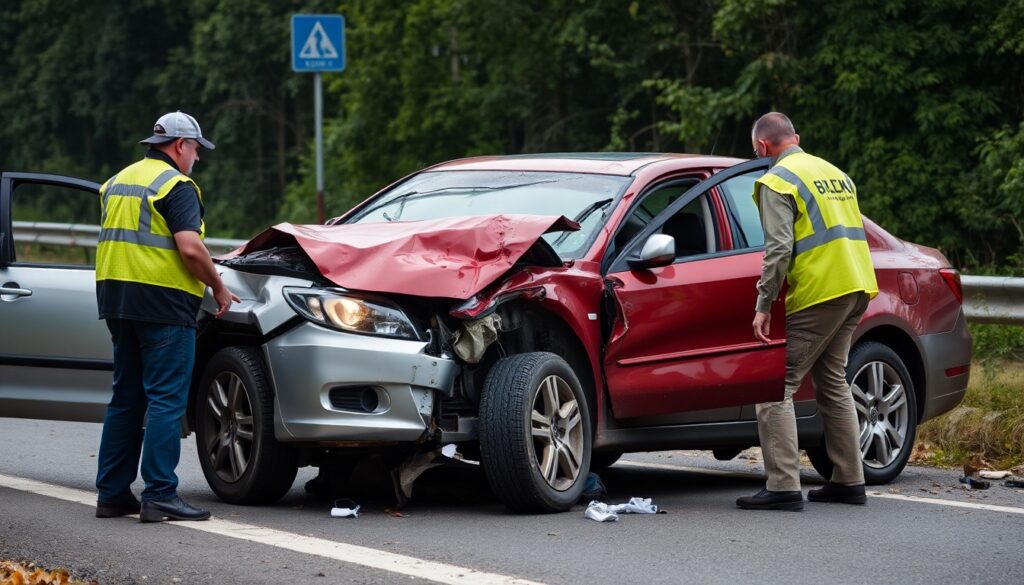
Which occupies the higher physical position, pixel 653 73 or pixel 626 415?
pixel 653 73

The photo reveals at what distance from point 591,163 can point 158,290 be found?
234cm

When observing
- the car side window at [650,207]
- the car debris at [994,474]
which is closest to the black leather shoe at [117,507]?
the car side window at [650,207]

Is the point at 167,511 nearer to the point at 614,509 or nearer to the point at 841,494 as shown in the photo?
the point at 614,509

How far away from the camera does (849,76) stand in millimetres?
20672

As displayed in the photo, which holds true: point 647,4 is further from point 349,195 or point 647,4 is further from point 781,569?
point 781,569

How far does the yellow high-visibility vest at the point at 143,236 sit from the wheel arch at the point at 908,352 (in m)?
3.63

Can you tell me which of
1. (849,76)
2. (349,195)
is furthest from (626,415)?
(349,195)

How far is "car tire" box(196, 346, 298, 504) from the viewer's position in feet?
23.0

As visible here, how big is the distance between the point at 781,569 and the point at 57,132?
49505mm

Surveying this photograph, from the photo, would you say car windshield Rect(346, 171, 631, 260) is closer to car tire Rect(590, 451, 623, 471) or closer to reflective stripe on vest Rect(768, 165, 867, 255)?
reflective stripe on vest Rect(768, 165, 867, 255)

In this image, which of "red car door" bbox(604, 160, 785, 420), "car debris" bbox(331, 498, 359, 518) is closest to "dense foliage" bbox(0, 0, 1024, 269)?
"red car door" bbox(604, 160, 785, 420)

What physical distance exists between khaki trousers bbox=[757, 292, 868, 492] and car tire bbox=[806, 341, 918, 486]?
1.67 ft

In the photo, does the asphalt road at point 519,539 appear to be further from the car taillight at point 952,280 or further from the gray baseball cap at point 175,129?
the gray baseball cap at point 175,129

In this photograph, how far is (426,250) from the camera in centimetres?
715
